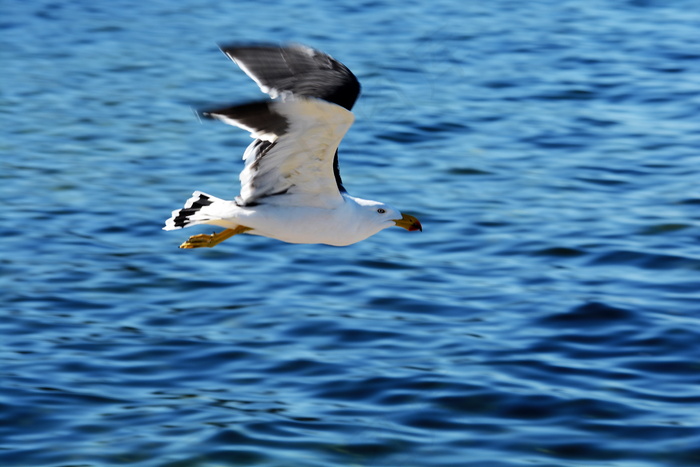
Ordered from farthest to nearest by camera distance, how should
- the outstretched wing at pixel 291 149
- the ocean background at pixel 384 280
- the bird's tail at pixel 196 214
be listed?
1. the ocean background at pixel 384 280
2. the bird's tail at pixel 196 214
3. the outstretched wing at pixel 291 149

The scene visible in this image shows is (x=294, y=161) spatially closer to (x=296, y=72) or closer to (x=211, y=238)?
(x=296, y=72)

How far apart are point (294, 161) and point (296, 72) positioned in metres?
0.66

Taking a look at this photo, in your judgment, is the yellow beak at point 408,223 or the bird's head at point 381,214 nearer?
the bird's head at point 381,214

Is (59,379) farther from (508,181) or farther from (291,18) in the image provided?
(291,18)

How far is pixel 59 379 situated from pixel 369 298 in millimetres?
2903

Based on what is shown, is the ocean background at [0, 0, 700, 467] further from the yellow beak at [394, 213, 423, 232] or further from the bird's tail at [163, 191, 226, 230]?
the yellow beak at [394, 213, 423, 232]

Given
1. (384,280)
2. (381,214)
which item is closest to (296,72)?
(381,214)

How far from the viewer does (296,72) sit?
7945 millimetres

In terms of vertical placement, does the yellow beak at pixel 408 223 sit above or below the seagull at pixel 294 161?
below

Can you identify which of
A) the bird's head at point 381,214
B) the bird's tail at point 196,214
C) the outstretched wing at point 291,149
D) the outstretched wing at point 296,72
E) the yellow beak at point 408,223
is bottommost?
the yellow beak at point 408,223

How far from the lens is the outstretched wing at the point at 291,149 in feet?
24.8

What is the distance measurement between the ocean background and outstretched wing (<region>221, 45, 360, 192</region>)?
1159 mm

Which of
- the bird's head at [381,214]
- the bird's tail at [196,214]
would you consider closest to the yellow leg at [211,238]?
the bird's tail at [196,214]

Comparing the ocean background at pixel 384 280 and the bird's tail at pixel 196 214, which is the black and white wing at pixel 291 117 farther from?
the ocean background at pixel 384 280
